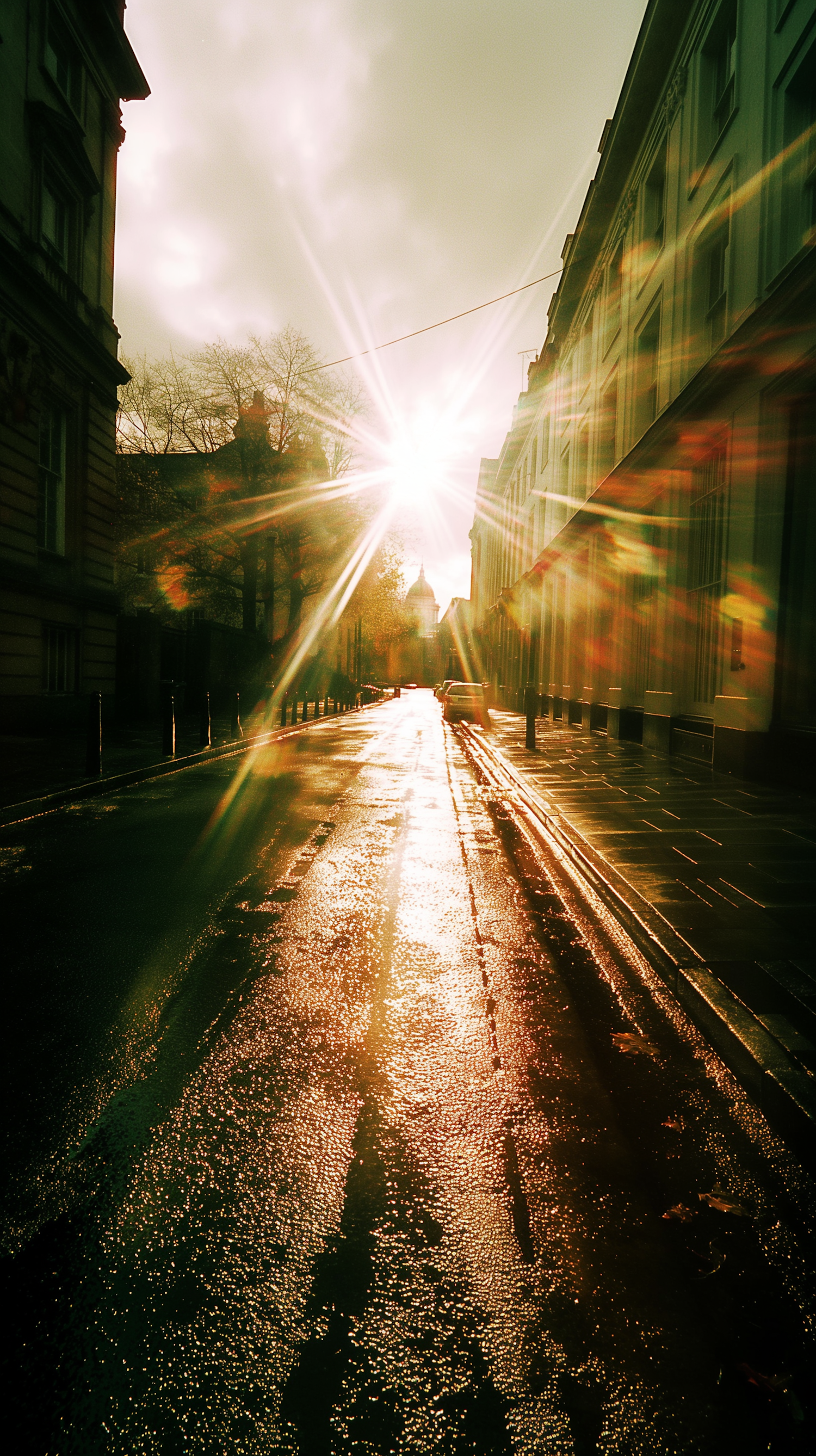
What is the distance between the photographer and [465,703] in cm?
2823

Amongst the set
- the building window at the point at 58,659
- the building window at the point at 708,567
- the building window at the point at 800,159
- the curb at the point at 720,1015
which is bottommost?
the curb at the point at 720,1015

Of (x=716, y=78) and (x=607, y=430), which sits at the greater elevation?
(x=716, y=78)

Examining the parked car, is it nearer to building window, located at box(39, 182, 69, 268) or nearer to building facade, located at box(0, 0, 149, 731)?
building facade, located at box(0, 0, 149, 731)

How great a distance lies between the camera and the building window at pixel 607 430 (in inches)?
814

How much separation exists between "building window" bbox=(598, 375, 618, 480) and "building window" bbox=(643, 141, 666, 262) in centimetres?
330

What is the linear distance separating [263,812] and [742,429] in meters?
8.22

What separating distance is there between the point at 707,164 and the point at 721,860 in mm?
→ 12946

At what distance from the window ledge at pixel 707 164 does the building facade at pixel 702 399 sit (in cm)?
6

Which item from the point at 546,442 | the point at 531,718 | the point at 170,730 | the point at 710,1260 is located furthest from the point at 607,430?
the point at 710,1260

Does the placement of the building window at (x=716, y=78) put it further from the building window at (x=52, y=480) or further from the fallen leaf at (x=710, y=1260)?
the fallen leaf at (x=710, y=1260)

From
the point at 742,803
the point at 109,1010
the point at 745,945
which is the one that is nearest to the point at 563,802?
the point at 742,803

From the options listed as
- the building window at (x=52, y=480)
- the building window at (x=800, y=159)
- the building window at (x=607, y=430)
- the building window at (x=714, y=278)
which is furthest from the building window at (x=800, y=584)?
the building window at (x=52, y=480)

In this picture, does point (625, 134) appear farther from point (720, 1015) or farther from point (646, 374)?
point (720, 1015)

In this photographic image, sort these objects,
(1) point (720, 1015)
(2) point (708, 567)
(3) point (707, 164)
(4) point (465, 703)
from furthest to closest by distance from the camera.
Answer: (4) point (465, 703)
(3) point (707, 164)
(2) point (708, 567)
(1) point (720, 1015)
